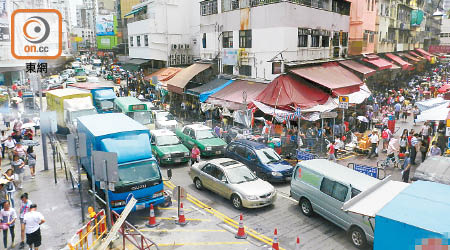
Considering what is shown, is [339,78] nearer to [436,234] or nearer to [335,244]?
[335,244]

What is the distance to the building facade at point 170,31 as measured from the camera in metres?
42.9

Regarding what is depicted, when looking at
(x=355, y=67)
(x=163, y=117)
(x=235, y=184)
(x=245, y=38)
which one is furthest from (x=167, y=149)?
(x=355, y=67)

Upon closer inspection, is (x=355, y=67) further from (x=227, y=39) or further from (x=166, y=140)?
(x=166, y=140)

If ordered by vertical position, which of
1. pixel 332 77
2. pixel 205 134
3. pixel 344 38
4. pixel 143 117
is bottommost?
pixel 205 134

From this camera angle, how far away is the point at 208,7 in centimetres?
3098

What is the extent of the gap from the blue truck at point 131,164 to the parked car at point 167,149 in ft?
14.8

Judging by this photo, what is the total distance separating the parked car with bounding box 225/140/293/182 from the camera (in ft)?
48.9

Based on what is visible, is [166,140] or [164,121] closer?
[166,140]

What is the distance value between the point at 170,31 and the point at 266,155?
31.6m

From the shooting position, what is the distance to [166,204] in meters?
13.0

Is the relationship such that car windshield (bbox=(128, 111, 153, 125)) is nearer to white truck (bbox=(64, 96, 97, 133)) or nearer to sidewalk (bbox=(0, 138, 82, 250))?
white truck (bbox=(64, 96, 97, 133))

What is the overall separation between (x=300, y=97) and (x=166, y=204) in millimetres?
12283

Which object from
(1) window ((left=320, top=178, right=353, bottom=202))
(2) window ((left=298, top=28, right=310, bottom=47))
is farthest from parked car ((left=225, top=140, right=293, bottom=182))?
(2) window ((left=298, top=28, right=310, bottom=47))

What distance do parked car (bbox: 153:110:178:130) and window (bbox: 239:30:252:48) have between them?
26.7 ft
